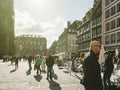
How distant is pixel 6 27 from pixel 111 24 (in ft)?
243

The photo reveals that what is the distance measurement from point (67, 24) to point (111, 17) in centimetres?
7246

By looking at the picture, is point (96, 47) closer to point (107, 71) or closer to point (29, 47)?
point (107, 71)

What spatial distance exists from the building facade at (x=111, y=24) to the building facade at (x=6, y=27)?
197ft

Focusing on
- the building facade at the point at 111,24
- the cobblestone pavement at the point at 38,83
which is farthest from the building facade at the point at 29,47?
the cobblestone pavement at the point at 38,83

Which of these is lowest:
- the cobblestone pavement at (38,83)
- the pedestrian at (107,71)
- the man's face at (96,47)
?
the cobblestone pavement at (38,83)

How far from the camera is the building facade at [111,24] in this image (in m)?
49.1

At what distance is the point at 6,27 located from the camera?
394 ft

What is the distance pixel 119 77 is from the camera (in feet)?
43.8

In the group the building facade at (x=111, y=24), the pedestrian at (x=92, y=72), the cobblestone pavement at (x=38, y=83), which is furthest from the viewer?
the building facade at (x=111, y=24)

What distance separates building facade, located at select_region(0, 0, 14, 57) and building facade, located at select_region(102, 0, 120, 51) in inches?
2364

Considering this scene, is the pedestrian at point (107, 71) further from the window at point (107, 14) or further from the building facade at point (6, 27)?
the building facade at point (6, 27)

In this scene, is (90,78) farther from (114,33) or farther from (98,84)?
(114,33)

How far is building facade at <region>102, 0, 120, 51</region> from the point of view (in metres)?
49.1

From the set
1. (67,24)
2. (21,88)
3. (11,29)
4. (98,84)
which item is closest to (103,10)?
(21,88)
